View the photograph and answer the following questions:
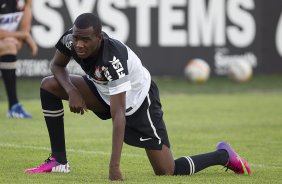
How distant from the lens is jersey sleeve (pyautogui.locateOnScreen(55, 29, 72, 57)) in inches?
276

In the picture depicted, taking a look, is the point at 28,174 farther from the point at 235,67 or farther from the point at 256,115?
the point at 235,67

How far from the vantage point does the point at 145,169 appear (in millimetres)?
7781

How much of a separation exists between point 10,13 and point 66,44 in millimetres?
5630

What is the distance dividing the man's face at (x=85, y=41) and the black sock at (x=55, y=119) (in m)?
0.76

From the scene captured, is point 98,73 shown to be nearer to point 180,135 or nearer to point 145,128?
point 145,128

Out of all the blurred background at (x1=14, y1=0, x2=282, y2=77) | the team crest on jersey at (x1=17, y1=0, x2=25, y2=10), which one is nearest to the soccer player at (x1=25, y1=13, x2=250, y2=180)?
the team crest on jersey at (x1=17, y1=0, x2=25, y2=10)

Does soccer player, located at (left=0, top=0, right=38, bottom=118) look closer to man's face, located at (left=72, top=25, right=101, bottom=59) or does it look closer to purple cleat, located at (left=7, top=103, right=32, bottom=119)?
purple cleat, located at (left=7, top=103, right=32, bottom=119)

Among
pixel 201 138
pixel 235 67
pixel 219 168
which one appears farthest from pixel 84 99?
pixel 235 67

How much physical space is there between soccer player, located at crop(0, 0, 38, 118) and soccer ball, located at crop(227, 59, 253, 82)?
6.57 m

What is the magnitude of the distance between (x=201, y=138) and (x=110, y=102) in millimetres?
3746

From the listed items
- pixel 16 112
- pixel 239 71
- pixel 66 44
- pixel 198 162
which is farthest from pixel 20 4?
pixel 239 71

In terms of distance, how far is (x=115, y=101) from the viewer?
670 cm

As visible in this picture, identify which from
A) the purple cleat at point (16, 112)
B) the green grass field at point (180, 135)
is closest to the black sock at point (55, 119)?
the green grass field at point (180, 135)

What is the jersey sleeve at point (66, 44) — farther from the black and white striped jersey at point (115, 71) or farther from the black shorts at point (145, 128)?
the black shorts at point (145, 128)
